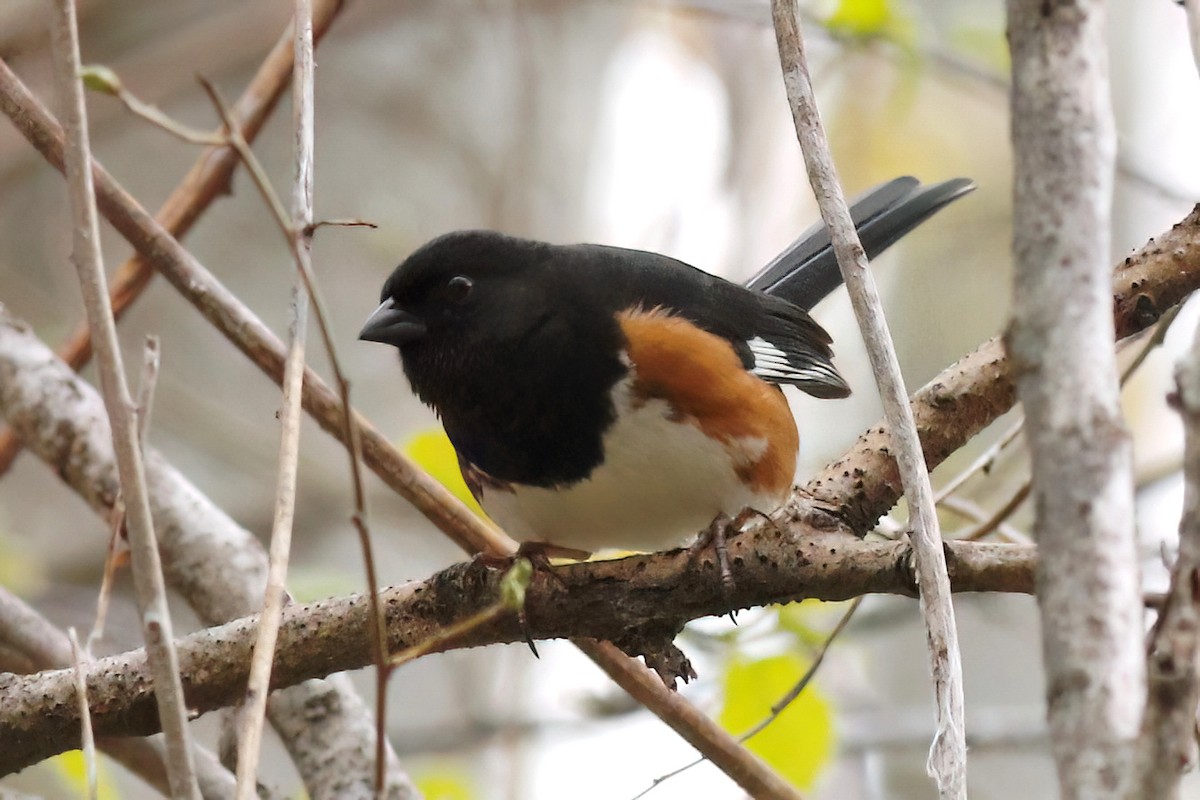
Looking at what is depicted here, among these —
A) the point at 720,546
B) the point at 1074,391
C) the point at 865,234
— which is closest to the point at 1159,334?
the point at 720,546

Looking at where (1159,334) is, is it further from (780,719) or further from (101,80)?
(101,80)

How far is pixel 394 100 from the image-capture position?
4.80 m

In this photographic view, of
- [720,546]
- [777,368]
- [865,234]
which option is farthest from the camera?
[865,234]

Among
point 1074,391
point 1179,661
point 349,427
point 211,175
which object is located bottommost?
point 1179,661

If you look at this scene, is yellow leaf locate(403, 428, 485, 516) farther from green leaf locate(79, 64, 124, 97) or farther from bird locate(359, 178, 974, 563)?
green leaf locate(79, 64, 124, 97)

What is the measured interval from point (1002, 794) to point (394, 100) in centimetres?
343

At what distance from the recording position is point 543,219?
15.1 feet

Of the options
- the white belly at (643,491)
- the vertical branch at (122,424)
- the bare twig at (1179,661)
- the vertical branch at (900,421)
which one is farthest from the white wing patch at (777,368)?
the bare twig at (1179,661)

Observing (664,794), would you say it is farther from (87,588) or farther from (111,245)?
(111,245)

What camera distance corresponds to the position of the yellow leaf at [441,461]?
2.01 metres

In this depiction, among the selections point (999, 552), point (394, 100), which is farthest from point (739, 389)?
point (394, 100)

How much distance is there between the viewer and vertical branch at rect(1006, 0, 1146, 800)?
0.54 meters

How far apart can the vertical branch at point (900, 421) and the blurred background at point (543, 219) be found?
1679 mm

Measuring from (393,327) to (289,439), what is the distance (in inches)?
30.5
